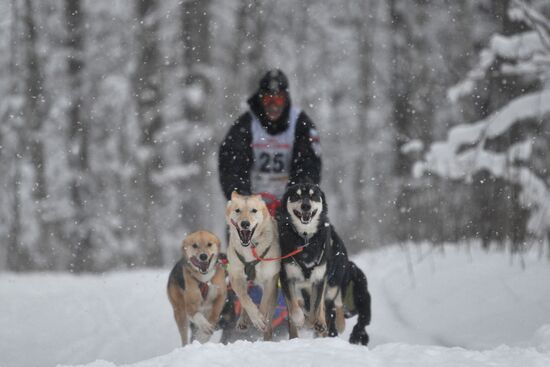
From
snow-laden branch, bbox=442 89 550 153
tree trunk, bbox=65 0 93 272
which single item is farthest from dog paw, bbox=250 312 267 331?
tree trunk, bbox=65 0 93 272

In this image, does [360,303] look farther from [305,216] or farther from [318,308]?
[305,216]

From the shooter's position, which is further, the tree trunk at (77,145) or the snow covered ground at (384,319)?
the tree trunk at (77,145)

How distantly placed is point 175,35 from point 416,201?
858cm

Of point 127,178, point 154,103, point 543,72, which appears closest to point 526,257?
point 543,72

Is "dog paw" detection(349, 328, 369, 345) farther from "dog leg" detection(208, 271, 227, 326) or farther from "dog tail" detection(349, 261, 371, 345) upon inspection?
"dog leg" detection(208, 271, 227, 326)

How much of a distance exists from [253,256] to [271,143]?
4.26ft

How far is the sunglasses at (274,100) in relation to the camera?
5.11 m

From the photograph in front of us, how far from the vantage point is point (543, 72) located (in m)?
8.12

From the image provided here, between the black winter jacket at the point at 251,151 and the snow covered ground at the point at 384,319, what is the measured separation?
4.72ft

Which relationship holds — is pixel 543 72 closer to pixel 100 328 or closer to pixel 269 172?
pixel 269 172

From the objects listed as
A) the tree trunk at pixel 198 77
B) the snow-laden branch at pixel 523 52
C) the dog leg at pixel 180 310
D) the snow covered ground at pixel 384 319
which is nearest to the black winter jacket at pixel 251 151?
the dog leg at pixel 180 310

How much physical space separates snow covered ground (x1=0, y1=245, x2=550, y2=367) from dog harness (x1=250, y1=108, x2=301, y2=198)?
5.01ft

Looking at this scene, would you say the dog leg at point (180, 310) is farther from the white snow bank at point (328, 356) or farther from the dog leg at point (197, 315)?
the white snow bank at point (328, 356)

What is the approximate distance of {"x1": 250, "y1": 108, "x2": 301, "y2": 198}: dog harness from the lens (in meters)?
5.25
